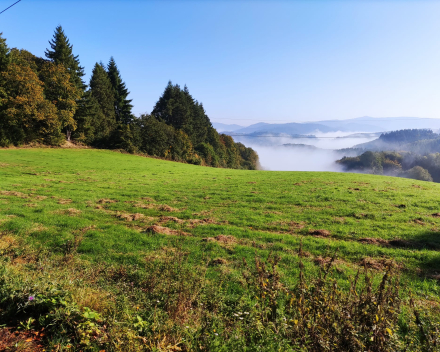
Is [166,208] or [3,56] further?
[3,56]

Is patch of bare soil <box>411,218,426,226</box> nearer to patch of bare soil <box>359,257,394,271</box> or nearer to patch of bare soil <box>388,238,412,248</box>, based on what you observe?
patch of bare soil <box>388,238,412,248</box>

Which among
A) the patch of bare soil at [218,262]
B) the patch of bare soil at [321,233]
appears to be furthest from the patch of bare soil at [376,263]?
the patch of bare soil at [218,262]

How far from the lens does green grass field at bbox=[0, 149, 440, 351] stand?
3629 millimetres

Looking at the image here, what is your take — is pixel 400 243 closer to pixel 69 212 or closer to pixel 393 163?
pixel 69 212

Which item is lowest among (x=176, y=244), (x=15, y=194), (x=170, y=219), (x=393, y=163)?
(x=393, y=163)

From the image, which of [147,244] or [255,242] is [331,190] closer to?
[255,242]

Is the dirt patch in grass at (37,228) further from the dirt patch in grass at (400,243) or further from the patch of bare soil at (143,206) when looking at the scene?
the dirt patch in grass at (400,243)

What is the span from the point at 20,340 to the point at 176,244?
14.7ft

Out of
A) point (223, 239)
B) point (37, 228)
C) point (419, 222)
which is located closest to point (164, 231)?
point (223, 239)

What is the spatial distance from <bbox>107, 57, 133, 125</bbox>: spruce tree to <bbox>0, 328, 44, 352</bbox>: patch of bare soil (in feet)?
211

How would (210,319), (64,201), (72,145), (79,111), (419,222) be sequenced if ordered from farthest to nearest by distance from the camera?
1. (79,111)
2. (72,145)
3. (64,201)
4. (419,222)
5. (210,319)

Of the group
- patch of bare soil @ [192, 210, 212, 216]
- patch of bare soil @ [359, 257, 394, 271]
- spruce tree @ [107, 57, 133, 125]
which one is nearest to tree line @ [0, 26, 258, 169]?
spruce tree @ [107, 57, 133, 125]

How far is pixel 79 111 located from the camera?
47156mm

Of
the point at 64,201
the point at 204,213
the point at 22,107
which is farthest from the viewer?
the point at 22,107
